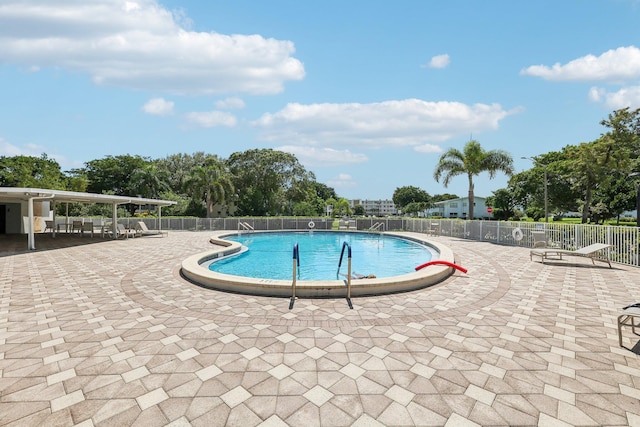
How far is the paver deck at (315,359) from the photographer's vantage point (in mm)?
2602

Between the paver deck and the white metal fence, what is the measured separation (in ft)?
15.7

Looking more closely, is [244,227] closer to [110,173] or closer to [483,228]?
[483,228]

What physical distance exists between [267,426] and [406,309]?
3.50m

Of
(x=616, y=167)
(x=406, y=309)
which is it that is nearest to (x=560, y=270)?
(x=406, y=309)

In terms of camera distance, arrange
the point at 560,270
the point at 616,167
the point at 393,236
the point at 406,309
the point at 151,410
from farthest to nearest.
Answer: the point at 393,236 < the point at 616,167 < the point at 560,270 < the point at 406,309 < the point at 151,410

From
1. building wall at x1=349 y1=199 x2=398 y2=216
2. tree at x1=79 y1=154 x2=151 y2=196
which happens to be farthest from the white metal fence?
building wall at x1=349 y1=199 x2=398 y2=216

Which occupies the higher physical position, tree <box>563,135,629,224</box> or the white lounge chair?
tree <box>563,135,629,224</box>

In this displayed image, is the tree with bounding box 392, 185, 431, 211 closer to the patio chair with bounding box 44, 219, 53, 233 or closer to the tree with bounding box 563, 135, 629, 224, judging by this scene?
the tree with bounding box 563, 135, 629, 224

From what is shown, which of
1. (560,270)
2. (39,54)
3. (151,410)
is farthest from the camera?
(560,270)

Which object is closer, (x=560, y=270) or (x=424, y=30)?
(x=560, y=270)

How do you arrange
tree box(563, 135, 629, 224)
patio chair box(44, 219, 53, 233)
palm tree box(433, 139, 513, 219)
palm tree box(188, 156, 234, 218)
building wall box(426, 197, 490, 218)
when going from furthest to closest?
1. building wall box(426, 197, 490, 218)
2. palm tree box(188, 156, 234, 218)
3. palm tree box(433, 139, 513, 219)
4. patio chair box(44, 219, 53, 233)
5. tree box(563, 135, 629, 224)

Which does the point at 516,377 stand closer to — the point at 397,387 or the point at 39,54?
the point at 397,387

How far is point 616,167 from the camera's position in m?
18.4

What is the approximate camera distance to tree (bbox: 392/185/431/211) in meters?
102
